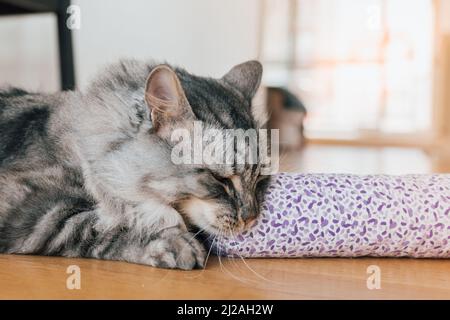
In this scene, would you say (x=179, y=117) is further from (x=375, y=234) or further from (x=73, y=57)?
(x=73, y=57)

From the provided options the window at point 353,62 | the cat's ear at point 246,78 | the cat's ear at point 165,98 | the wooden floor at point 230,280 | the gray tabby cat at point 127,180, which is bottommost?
the wooden floor at point 230,280

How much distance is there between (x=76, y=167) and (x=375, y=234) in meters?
0.77

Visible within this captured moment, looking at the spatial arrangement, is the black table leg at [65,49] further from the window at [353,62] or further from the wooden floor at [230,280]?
the window at [353,62]

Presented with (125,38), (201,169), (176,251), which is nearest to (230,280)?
(176,251)

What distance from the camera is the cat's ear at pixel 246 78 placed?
1.45 m

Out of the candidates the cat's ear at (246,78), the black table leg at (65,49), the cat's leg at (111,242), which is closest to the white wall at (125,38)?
the black table leg at (65,49)

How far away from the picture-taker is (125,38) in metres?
3.13

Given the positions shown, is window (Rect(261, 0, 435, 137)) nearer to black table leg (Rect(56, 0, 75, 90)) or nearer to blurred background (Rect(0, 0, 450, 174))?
blurred background (Rect(0, 0, 450, 174))

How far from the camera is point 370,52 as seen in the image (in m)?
5.82

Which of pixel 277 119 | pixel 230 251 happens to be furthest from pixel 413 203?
pixel 277 119

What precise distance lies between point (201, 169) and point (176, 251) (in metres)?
0.20

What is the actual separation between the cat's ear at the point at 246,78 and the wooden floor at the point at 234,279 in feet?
1.59

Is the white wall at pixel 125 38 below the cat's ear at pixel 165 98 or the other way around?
the other way around
